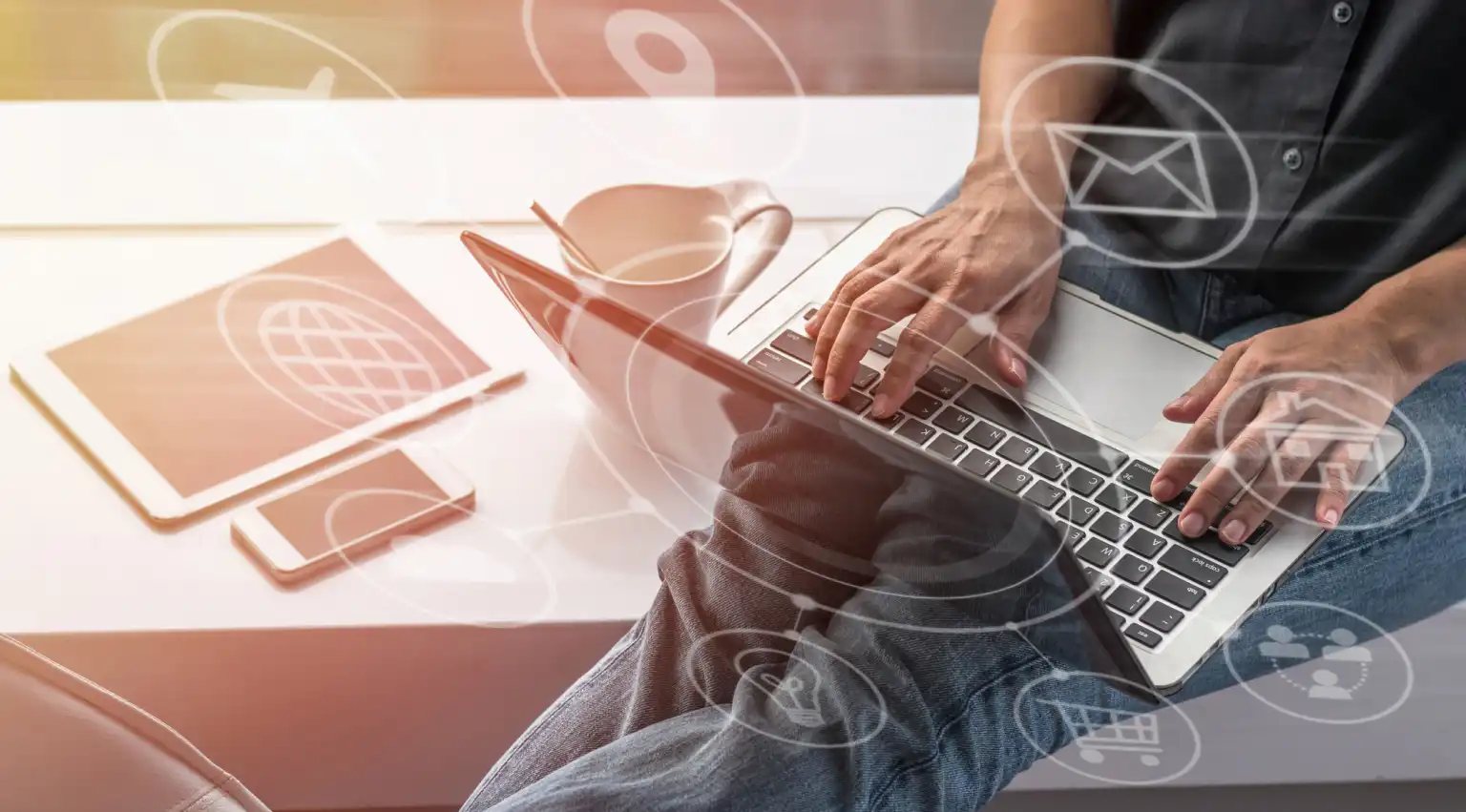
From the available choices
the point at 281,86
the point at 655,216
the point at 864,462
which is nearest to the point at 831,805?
the point at 864,462

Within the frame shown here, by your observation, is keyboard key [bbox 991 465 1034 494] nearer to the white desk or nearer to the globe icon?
the white desk

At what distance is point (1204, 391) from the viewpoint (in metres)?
0.43

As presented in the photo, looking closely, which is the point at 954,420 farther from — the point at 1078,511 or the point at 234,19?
the point at 234,19

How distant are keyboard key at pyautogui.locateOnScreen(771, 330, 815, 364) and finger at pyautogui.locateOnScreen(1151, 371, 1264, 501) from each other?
13 cm

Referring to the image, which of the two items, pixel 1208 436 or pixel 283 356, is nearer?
pixel 1208 436

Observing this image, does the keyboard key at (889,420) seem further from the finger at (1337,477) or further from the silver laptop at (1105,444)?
the finger at (1337,477)

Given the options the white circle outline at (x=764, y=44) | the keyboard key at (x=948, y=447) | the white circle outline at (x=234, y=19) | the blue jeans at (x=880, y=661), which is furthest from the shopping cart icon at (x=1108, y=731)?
the white circle outline at (x=234, y=19)

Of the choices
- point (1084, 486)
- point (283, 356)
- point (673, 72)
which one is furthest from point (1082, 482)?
point (283, 356)

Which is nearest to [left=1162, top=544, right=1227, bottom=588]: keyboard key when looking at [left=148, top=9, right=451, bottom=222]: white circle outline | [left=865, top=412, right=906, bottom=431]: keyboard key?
[left=865, top=412, right=906, bottom=431]: keyboard key

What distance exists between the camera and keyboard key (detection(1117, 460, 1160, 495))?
43 cm

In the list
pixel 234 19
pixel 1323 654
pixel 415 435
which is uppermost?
pixel 234 19

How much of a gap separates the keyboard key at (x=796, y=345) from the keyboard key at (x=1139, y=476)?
117 mm

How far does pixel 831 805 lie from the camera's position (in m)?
0.42

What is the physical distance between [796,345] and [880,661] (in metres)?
0.12
